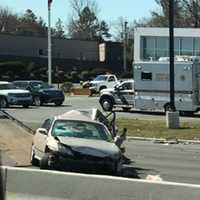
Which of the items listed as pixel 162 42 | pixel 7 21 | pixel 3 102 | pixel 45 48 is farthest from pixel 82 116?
pixel 7 21

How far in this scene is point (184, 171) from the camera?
16.0m

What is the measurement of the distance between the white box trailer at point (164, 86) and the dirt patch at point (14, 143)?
17.5 meters

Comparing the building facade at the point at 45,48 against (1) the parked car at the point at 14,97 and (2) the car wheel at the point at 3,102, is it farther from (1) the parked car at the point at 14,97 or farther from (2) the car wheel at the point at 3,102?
(2) the car wheel at the point at 3,102

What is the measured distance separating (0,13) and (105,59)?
1712 inches

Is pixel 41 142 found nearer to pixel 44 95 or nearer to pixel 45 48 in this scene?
pixel 44 95

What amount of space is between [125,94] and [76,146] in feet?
85.1

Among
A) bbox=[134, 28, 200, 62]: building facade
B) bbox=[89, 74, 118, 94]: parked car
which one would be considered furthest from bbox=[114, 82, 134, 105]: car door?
bbox=[134, 28, 200, 62]: building facade

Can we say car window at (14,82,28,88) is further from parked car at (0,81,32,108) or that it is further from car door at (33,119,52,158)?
car door at (33,119,52,158)

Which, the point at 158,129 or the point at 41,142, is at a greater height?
the point at 41,142

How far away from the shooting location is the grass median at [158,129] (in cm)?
2650

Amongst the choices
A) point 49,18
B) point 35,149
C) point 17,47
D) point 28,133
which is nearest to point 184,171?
point 35,149

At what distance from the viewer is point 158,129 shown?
28.5 meters

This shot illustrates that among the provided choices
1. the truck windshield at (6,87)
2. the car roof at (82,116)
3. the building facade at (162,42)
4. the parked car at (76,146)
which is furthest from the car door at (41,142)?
the building facade at (162,42)

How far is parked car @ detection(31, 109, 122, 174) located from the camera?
13562mm
